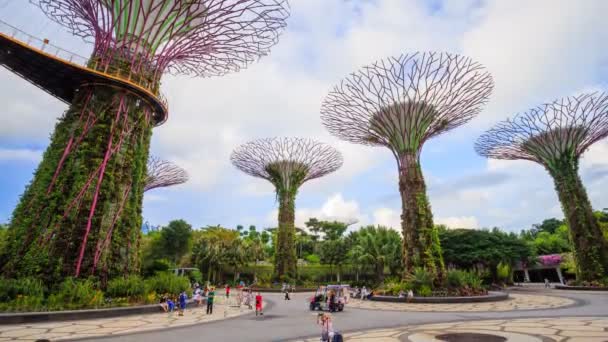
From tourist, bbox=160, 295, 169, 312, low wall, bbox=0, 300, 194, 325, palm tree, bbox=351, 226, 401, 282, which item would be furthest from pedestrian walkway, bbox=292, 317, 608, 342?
palm tree, bbox=351, 226, 401, 282

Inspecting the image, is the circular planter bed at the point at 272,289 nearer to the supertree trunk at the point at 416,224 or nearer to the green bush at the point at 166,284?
the supertree trunk at the point at 416,224

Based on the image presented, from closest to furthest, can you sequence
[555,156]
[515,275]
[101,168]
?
[101,168]
[555,156]
[515,275]

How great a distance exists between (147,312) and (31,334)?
5324mm

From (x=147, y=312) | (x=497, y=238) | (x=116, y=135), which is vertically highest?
(x=116, y=135)

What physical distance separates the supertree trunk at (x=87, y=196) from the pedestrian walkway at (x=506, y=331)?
12.3 meters

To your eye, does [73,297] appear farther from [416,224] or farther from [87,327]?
[416,224]

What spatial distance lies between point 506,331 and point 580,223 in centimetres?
2404

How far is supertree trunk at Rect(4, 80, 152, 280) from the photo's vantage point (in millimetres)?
14336

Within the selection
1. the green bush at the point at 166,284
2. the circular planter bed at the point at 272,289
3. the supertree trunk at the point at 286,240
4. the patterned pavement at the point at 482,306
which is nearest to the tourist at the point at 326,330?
the patterned pavement at the point at 482,306

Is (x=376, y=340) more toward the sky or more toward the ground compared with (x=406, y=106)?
more toward the ground

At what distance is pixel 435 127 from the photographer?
2209 centimetres

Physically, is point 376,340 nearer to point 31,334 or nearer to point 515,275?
point 31,334

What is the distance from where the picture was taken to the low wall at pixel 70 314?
1012cm

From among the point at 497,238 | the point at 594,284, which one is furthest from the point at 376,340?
the point at 497,238
